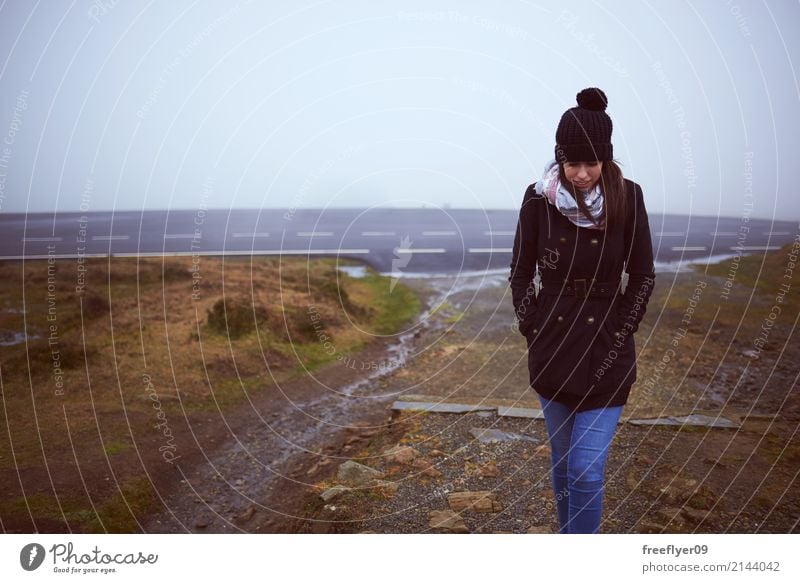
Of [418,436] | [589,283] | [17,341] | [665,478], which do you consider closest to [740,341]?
[665,478]

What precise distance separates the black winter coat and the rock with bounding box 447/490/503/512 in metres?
1.78

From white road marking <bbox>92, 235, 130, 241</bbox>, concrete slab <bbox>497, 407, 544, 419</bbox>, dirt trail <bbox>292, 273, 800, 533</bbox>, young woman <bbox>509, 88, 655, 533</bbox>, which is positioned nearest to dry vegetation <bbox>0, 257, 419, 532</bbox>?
dirt trail <bbox>292, 273, 800, 533</bbox>

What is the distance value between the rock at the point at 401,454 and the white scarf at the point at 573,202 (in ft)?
10.8

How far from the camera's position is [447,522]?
4.64m

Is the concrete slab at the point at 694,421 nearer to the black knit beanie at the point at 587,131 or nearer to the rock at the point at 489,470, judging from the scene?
the rock at the point at 489,470

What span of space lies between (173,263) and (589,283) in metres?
17.0

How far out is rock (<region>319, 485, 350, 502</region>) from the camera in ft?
16.9

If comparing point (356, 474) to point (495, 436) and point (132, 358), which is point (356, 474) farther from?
point (132, 358)

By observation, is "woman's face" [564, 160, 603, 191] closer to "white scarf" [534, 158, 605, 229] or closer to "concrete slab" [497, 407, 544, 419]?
"white scarf" [534, 158, 605, 229]

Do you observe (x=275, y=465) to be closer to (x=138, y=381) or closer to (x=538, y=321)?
(x=138, y=381)
